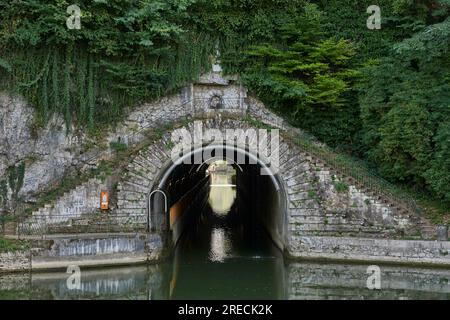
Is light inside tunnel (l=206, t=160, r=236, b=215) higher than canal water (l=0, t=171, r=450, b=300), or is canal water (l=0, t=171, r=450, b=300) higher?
light inside tunnel (l=206, t=160, r=236, b=215)

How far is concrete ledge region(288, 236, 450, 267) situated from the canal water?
0.34 metres

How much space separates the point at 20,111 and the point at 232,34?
10363 mm

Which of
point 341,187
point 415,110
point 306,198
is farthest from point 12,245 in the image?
point 415,110

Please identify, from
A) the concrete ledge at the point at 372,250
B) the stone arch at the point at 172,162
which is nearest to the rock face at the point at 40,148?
the stone arch at the point at 172,162

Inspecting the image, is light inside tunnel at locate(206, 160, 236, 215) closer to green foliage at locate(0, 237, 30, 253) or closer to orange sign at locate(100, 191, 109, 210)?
orange sign at locate(100, 191, 109, 210)

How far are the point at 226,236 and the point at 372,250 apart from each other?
11456 mm

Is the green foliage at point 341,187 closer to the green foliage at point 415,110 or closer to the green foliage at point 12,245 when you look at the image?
the green foliage at point 415,110

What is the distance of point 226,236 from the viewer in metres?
29.1

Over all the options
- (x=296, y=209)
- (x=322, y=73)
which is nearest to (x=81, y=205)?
(x=296, y=209)

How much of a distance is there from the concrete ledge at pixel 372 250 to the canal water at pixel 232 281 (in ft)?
1.10

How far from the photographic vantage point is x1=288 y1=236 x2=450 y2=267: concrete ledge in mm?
18359

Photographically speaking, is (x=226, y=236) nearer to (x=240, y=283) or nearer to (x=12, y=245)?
(x=240, y=283)

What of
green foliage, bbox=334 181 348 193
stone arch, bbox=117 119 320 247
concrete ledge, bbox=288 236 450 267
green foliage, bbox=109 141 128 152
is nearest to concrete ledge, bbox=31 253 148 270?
stone arch, bbox=117 119 320 247

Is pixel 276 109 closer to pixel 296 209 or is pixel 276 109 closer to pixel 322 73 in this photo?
pixel 322 73
